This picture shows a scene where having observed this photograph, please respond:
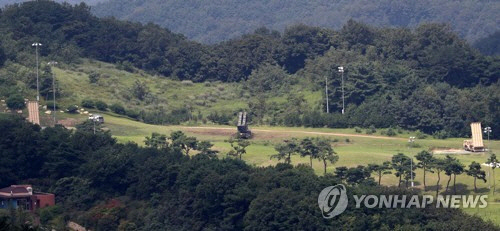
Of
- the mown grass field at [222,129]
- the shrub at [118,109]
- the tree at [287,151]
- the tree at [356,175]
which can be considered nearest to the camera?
the tree at [356,175]

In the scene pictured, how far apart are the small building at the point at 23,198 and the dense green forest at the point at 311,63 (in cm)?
2200

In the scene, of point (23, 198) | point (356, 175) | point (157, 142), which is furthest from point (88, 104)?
point (356, 175)

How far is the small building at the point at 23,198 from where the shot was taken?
72.2 m

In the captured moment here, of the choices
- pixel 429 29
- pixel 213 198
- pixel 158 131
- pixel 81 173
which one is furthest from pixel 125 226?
pixel 429 29

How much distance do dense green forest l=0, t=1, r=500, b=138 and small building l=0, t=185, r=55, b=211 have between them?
22.0m

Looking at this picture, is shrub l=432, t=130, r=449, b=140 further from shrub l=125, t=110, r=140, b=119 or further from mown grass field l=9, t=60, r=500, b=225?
shrub l=125, t=110, r=140, b=119

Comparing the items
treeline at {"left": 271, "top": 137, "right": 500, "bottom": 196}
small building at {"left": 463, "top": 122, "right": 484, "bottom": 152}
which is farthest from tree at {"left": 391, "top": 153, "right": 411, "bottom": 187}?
small building at {"left": 463, "top": 122, "right": 484, "bottom": 152}

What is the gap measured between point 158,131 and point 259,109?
1346cm

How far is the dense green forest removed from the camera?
96750 mm

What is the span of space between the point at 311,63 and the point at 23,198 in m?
44.3

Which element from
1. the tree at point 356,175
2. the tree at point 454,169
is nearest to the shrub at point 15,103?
the tree at point 356,175

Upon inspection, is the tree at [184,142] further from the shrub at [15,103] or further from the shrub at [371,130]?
Answer: the shrub at [371,130]

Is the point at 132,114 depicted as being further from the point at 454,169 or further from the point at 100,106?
the point at 454,169

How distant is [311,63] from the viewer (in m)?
113
